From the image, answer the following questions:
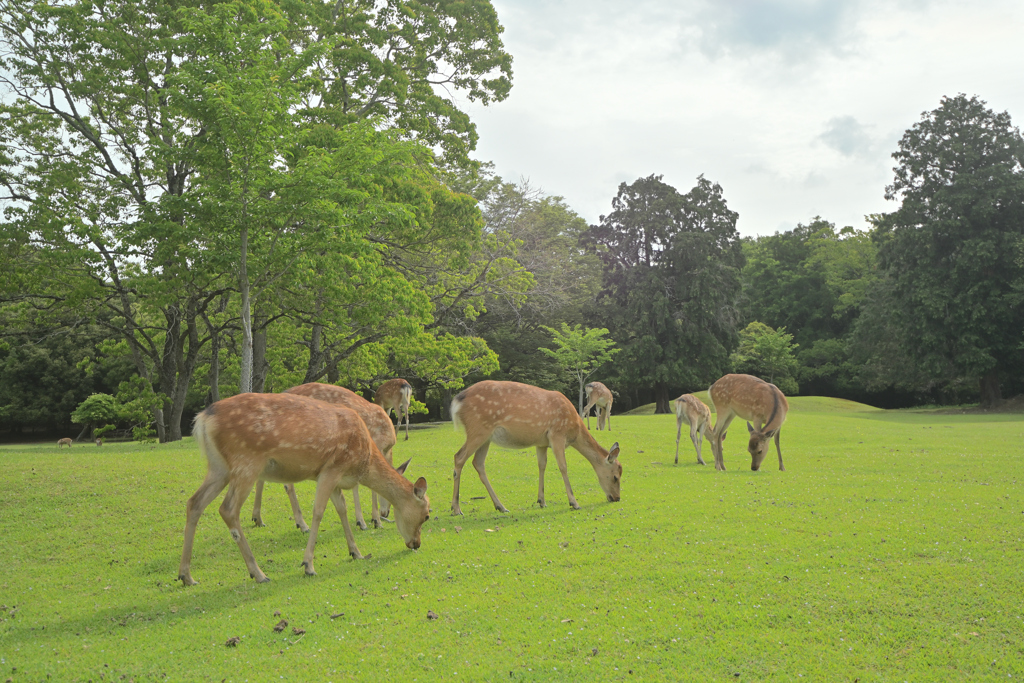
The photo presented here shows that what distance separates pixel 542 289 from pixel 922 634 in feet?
94.6

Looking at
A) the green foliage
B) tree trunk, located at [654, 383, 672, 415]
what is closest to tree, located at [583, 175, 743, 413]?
tree trunk, located at [654, 383, 672, 415]

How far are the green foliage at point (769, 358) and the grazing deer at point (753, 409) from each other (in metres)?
33.9

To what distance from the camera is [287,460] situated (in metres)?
6.57

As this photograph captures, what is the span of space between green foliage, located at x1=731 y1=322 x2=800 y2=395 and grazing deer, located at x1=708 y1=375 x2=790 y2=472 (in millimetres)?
A: 33903

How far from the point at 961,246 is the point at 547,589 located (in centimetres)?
3895

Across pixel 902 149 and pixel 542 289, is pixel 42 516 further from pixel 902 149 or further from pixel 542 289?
pixel 902 149

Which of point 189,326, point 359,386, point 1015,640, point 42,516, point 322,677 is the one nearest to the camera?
point 322,677

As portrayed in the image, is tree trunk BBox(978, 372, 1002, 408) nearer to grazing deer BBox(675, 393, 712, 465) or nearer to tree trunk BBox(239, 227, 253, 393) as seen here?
grazing deer BBox(675, 393, 712, 465)

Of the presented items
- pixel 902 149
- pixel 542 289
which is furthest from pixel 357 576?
pixel 902 149

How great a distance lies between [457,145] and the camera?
24078 millimetres

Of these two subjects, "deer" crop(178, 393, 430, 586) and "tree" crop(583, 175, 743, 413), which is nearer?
"deer" crop(178, 393, 430, 586)

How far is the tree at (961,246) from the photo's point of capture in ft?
114

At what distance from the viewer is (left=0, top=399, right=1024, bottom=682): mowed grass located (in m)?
4.65

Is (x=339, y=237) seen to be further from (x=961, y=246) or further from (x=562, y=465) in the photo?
(x=961, y=246)
